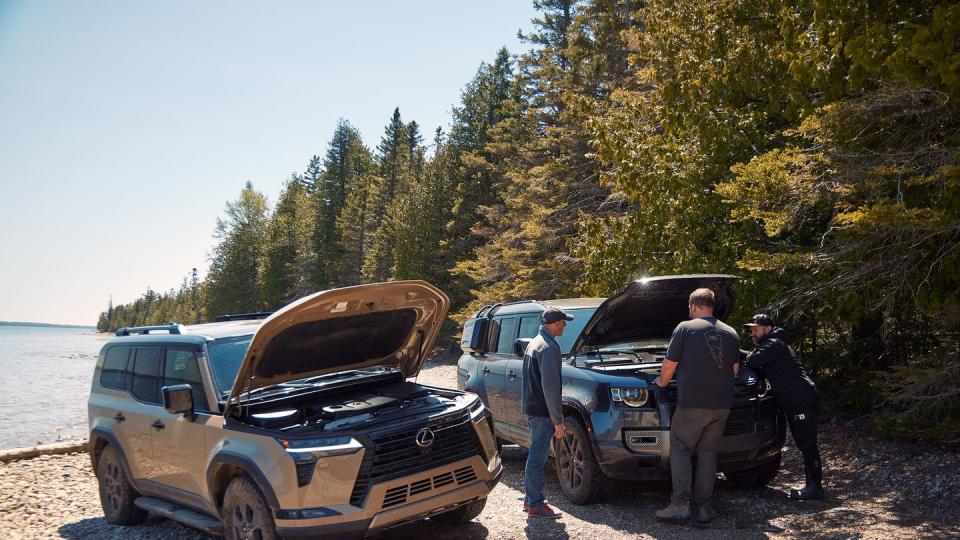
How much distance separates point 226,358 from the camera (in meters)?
5.92

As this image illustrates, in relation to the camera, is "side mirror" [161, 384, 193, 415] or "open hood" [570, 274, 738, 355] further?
"open hood" [570, 274, 738, 355]

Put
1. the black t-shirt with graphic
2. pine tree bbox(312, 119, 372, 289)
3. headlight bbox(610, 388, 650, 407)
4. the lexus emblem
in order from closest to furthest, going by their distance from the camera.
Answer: the lexus emblem
the black t-shirt with graphic
headlight bbox(610, 388, 650, 407)
pine tree bbox(312, 119, 372, 289)

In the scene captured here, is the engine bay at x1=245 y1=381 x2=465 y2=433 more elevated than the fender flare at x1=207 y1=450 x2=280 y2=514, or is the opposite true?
the engine bay at x1=245 y1=381 x2=465 y2=433

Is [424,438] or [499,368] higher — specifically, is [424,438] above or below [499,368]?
below

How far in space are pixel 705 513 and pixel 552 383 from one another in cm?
176

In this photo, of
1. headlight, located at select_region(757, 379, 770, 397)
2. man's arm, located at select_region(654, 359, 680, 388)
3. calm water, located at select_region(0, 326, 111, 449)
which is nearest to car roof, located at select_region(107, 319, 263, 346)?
man's arm, located at select_region(654, 359, 680, 388)

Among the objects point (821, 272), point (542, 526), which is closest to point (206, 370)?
point (542, 526)

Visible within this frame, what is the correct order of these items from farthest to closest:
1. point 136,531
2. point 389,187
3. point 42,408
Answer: point 389,187 < point 42,408 < point 136,531

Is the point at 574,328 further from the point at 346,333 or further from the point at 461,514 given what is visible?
the point at 346,333

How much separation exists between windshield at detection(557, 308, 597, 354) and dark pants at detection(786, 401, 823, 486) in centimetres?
229

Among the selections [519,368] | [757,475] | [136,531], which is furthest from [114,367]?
[757,475]

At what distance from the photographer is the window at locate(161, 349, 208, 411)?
5789mm

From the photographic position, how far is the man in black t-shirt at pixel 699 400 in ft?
19.4

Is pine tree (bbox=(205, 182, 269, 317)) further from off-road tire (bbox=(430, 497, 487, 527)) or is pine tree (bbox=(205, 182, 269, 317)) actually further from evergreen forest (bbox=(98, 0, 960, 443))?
off-road tire (bbox=(430, 497, 487, 527))
